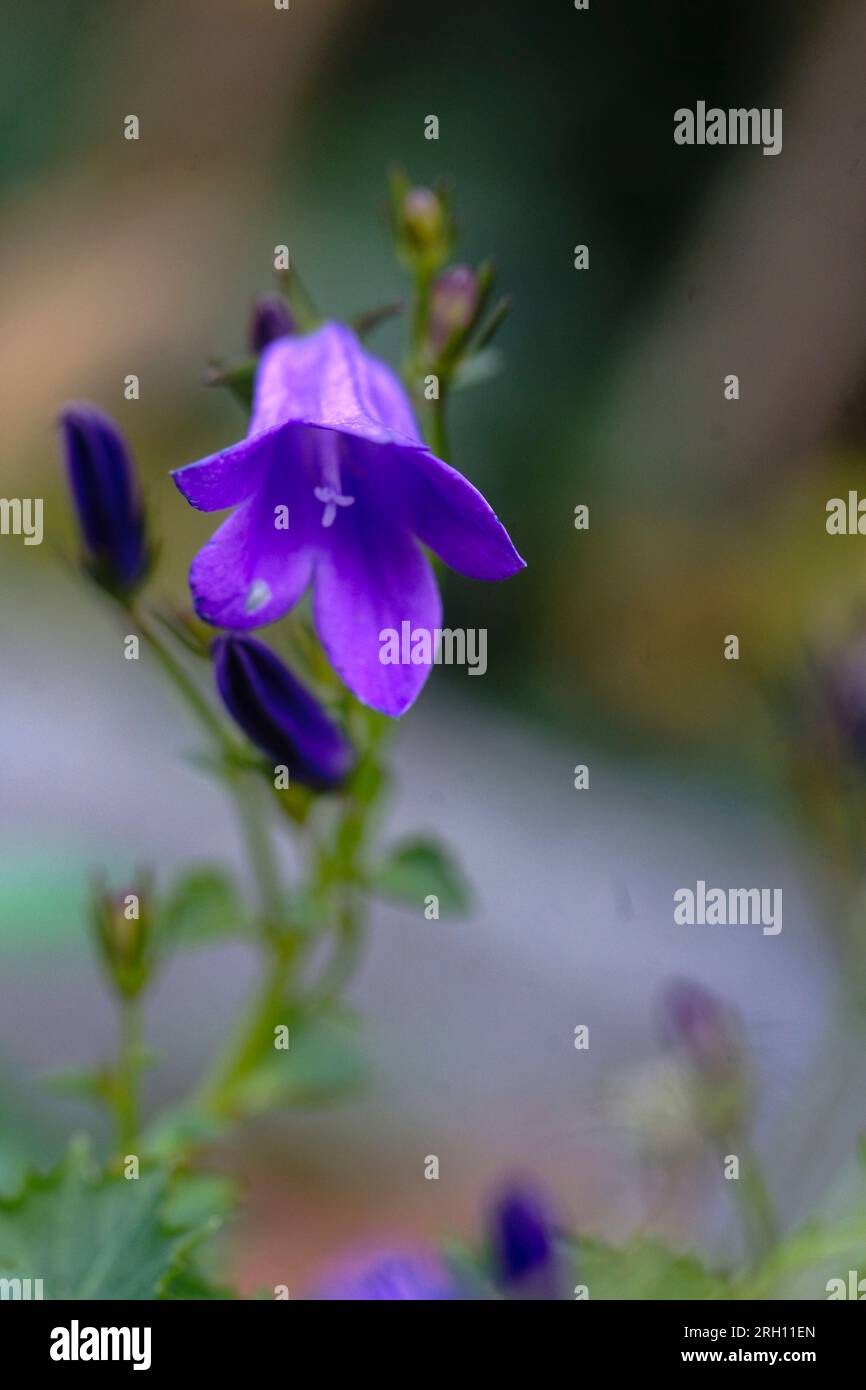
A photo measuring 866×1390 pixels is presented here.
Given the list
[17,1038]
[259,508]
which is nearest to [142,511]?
[259,508]

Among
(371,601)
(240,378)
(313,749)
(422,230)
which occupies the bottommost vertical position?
(313,749)

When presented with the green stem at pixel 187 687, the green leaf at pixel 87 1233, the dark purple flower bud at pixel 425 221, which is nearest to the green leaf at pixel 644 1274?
the green leaf at pixel 87 1233

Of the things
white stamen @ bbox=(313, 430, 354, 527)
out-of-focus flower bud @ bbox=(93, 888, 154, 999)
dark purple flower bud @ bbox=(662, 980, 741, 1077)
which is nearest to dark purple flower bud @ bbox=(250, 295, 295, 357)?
white stamen @ bbox=(313, 430, 354, 527)

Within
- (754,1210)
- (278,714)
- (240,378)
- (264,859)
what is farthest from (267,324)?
(754,1210)

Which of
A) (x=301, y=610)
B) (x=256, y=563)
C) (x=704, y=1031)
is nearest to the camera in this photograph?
(x=256, y=563)

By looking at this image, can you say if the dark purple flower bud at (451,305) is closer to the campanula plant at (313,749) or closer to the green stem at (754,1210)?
the campanula plant at (313,749)

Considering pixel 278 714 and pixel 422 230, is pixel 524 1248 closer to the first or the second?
pixel 278 714
